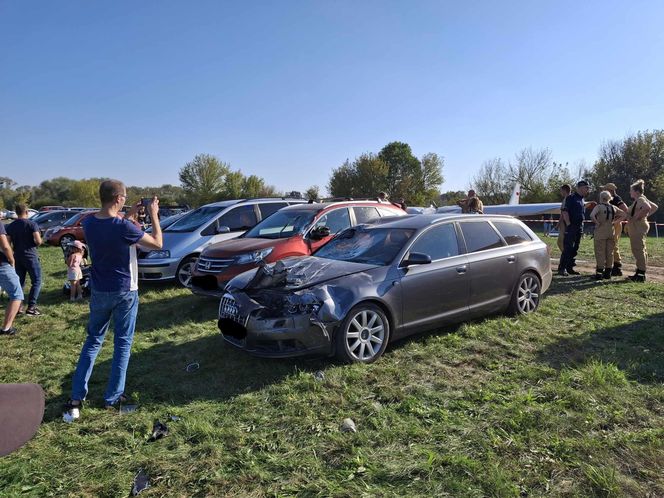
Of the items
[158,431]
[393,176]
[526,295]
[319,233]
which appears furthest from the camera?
[393,176]

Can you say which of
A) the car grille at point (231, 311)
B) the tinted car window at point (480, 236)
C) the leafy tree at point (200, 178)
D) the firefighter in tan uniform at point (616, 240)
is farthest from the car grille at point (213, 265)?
the leafy tree at point (200, 178)

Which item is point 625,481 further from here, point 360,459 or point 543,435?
point 360,459

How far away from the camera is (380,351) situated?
187 inches

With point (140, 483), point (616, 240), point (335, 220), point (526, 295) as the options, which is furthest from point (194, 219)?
point (616, 240)

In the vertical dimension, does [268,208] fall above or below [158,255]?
above

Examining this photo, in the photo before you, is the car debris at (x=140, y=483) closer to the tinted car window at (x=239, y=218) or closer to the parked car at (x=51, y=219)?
the tinted car window at (x=239, y=218)

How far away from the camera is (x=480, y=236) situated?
598cm

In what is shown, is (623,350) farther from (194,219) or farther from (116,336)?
(194,219)

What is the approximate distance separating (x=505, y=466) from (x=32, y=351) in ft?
18.1

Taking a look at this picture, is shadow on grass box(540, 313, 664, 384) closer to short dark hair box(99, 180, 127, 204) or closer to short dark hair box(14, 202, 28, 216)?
short dark hair box(99, 180, 127, 204)

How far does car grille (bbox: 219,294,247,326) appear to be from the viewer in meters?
4.61

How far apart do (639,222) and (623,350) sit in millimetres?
4948

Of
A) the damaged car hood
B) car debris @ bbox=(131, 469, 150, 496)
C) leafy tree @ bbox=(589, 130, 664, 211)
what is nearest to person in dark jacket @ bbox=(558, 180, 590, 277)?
the damaged car hood

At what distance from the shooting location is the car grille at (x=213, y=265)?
6.98 m
